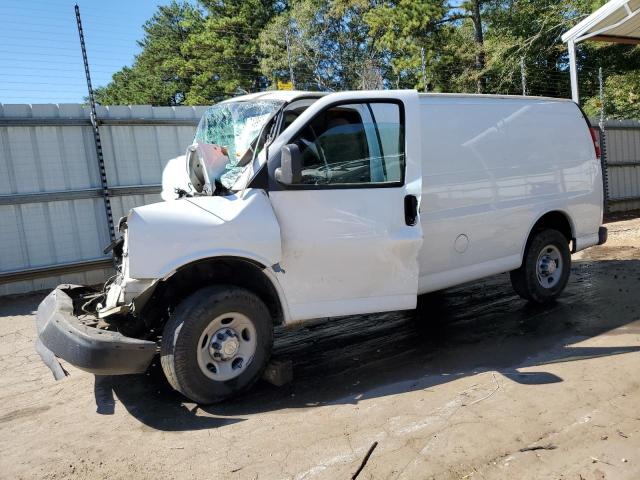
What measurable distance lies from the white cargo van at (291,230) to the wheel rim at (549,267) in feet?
2.62

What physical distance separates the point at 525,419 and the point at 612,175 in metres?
14.9

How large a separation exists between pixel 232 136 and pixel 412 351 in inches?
103

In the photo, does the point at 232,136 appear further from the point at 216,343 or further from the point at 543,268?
the point at 543,268

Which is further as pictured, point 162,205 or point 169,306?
point 169,306

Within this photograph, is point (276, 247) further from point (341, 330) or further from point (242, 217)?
point (341, 330)

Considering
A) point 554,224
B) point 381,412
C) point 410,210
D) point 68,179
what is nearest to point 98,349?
point 381,412

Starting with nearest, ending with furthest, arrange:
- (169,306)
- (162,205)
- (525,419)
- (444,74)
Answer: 1. (525,419)
2. (162,205)
3. (169,306)
4. (444,74)

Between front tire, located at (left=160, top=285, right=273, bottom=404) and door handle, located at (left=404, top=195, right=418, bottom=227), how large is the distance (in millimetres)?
1457

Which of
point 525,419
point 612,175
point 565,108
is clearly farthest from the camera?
point 612,175

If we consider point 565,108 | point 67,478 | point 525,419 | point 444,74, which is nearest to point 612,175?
point 565,108

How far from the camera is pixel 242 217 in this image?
403cm

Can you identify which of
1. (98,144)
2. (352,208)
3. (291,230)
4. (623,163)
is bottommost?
→ (623,163)

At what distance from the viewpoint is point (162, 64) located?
44.1 m

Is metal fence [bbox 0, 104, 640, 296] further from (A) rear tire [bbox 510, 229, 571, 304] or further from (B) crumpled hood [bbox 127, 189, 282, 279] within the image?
(A) rear tire [bbox 510, 229, 571, 304]
